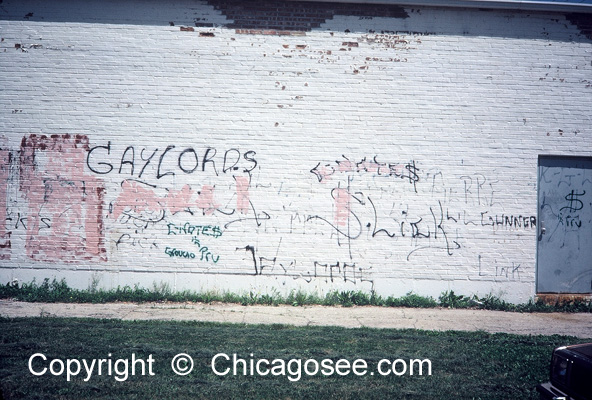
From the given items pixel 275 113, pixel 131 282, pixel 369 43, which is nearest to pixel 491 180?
pixel 369 43

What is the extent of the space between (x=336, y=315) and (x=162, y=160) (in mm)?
4055

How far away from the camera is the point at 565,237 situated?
26.8 ft

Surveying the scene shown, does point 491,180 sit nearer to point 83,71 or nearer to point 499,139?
point 499,139

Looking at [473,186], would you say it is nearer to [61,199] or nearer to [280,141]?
[280,141]

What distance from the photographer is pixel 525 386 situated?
4.58m

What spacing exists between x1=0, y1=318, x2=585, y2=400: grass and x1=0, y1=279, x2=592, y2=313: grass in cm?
142

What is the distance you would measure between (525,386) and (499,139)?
483cm

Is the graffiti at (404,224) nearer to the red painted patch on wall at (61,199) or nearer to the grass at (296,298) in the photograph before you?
the grass at (296,298)

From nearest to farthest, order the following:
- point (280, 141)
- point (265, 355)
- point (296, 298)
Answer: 1. point (265, 355)
2. point (296, 298)
3. point (280, 141)

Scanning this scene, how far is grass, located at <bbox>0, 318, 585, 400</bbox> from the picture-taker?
427 cm

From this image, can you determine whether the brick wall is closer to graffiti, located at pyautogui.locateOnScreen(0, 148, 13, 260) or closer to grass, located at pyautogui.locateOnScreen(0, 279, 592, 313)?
graffiti, located at pyautogui.locateOnScreen(0, 148, 13, 260)

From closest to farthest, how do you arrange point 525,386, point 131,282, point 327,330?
point 525,386 → point 327,330 → point 131,282

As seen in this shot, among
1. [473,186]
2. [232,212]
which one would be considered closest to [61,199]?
[232,212]

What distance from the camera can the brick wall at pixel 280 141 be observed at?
8039 mm
